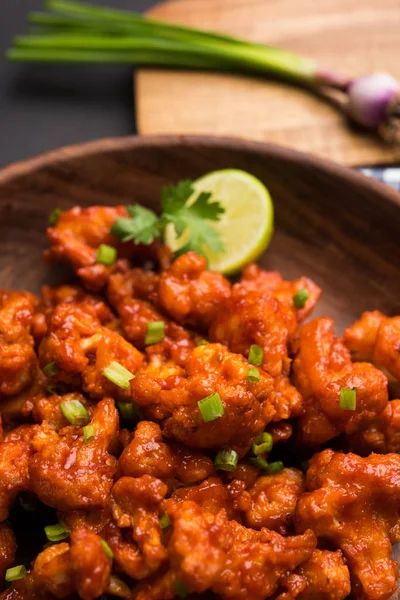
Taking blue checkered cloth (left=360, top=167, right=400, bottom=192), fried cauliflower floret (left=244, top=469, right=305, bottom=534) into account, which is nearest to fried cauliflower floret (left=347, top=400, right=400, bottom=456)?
fried cauliflower floret (left=244, top=469, right=305, bottom=534)

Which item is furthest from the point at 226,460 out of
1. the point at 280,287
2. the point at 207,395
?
the point at 280,287

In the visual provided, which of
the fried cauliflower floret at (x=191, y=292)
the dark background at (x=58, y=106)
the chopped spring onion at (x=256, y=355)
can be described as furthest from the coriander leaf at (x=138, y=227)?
the dark background at (x=58, y=106)

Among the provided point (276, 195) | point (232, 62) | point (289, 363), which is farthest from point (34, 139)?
point (289, 363)

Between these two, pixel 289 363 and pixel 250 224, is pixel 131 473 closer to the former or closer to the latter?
pixel 289 363

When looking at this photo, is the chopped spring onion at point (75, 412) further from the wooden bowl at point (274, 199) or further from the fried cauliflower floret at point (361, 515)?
the wooden bowl at point (274, 199)

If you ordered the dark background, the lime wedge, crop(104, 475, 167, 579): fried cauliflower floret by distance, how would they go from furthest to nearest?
1. the dark background
2. the lime wedge
3. crop(104, 475, 167, 579): fried cauliflower floret

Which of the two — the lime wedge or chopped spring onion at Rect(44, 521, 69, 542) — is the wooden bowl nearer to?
the lime wedge

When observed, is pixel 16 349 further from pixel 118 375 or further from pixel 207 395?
pixel 207 395
